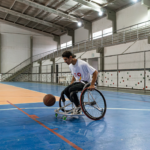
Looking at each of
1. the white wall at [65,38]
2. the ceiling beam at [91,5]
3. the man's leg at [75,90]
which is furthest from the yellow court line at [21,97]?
the white wall at [65,38]

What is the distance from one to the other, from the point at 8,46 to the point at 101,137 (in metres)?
29.3

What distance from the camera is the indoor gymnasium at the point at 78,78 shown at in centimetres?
304

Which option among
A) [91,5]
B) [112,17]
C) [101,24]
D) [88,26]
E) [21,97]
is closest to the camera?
[21,97]

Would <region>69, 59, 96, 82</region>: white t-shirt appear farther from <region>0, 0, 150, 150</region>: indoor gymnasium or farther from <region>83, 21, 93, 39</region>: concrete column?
<region>83, 21, 93, 39</region>: concrete column

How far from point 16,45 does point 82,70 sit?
28.2 meters

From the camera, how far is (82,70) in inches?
Result: 161

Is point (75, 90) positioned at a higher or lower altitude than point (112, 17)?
lower

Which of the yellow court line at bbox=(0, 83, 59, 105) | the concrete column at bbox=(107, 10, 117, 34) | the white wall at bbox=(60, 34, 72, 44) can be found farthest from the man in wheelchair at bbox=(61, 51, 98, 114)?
the white wall at bbox=(60, 34, 72, 44)

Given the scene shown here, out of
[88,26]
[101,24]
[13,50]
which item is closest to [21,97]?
[101,24]

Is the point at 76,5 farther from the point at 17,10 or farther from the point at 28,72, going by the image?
the point at 28,72

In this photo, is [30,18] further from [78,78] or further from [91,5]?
[78,78]

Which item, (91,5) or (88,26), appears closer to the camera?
(91,5)

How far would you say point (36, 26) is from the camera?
29734 millimetres

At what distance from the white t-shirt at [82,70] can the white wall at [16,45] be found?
88.7 ft
